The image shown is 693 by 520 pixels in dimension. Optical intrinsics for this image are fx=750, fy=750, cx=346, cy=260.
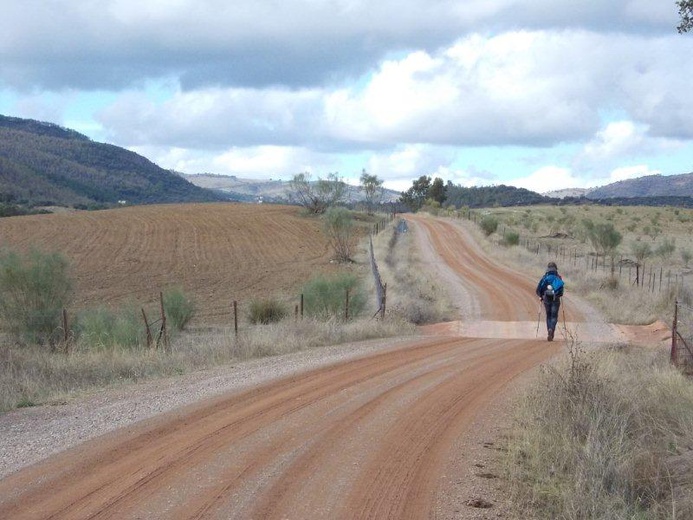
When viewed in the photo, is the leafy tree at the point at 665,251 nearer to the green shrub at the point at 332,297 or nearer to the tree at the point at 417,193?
the green shrub at the point at 332,297

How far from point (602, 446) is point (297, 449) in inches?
132

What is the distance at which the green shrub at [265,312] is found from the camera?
32.2 m

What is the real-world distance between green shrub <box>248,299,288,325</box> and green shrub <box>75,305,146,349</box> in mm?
6565

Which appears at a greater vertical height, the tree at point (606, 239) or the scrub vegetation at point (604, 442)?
the tree at point (606, 239)

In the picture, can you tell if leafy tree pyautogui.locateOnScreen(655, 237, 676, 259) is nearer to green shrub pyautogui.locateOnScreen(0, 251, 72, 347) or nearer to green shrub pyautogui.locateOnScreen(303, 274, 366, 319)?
green shrub pyautogui.locateOnScreen(303, 274, 366, 319)

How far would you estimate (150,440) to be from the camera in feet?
29.6

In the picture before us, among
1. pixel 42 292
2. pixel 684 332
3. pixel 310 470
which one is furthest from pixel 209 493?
pixel 42 292

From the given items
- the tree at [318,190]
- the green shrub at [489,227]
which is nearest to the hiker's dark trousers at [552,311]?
the green shrub at [489,227]

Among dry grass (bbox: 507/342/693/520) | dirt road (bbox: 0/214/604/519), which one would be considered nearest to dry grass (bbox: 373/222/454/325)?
dirt road (bbox: 0/214/604/519)

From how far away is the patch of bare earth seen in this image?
686cm

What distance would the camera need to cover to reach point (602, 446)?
7988 mm

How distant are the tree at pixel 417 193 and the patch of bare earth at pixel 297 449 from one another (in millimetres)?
141984

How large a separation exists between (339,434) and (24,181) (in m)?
153

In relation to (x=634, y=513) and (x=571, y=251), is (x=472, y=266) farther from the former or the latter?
(x=634, y=513)
